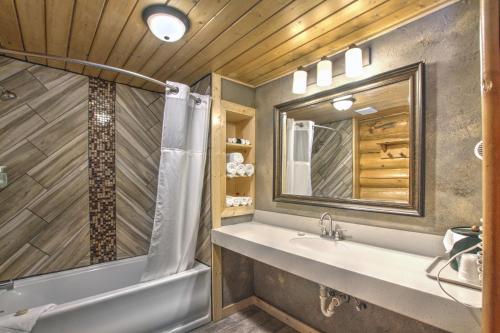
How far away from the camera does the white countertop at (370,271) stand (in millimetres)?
954

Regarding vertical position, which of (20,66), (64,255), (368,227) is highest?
(20,66)

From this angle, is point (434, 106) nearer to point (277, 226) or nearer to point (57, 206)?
point (277, 226)

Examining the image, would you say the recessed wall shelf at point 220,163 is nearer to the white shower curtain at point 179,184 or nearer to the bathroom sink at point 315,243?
the white shower curtain at point 179,184

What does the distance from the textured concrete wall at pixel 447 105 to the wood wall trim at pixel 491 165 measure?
970 mm

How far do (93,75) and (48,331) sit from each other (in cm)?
212

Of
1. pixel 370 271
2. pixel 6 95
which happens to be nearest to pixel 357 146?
pixel 370 271

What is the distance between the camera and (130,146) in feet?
8.41

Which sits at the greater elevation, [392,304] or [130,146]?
[130,146]

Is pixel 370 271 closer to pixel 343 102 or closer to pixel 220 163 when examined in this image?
pixel 343 102

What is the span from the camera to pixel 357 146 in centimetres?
177

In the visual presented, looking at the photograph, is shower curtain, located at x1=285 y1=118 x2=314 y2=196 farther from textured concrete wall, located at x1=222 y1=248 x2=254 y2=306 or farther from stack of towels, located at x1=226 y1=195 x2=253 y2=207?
textured concrete wall, located at x1=222 y1=248 x2=254 y2=306

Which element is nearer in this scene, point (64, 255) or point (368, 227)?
point (368, 227)

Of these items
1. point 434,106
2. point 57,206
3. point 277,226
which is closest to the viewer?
point 434,106

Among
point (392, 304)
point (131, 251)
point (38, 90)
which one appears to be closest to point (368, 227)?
point (392, 304)
